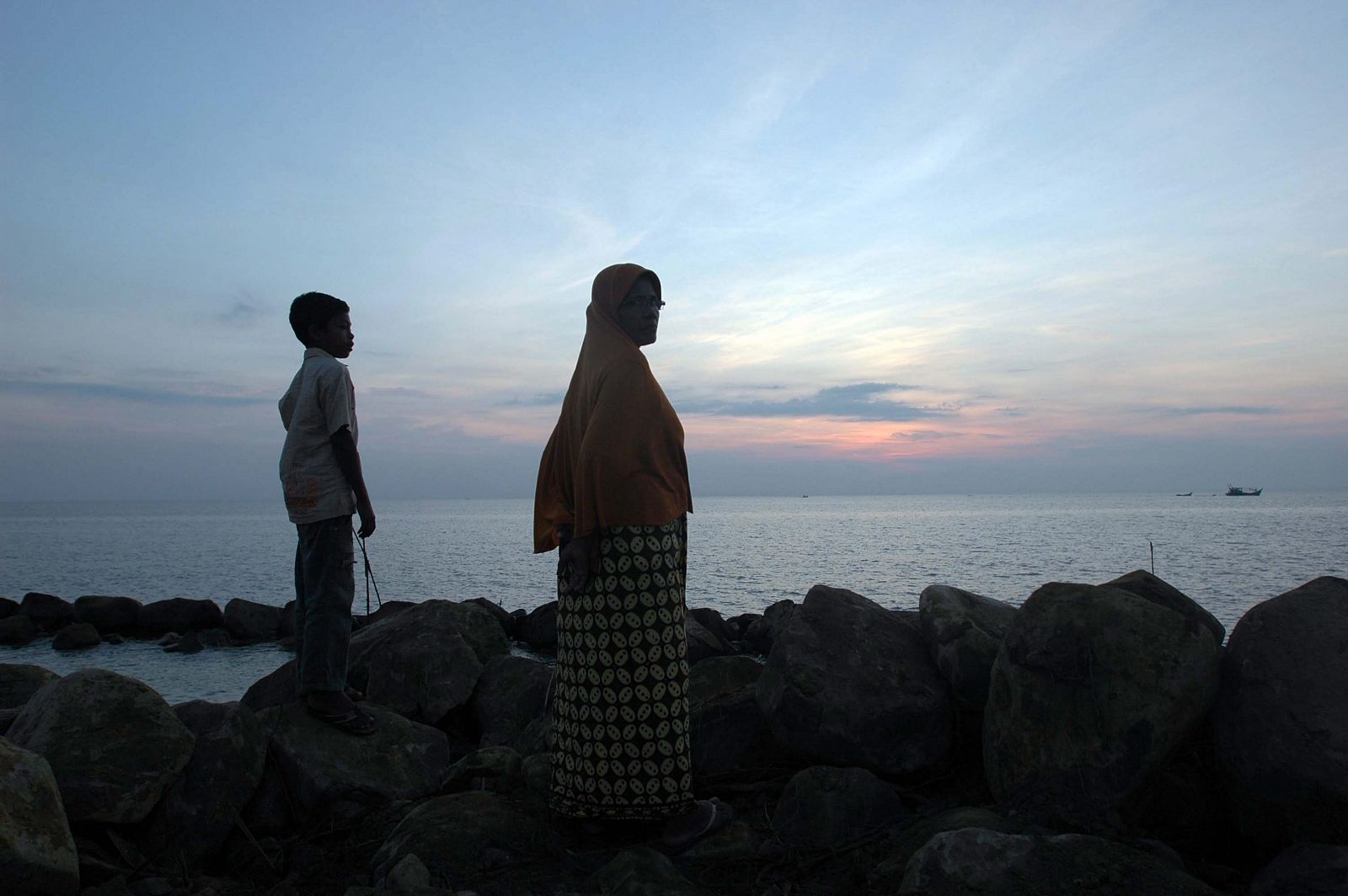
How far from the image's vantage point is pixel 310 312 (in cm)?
481

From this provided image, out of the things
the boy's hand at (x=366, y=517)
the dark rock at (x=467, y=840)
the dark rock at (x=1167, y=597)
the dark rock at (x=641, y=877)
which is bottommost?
the dark rock at (x=467, y=840)

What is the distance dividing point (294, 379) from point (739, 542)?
53.7 m

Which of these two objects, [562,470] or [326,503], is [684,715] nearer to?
[562,470]

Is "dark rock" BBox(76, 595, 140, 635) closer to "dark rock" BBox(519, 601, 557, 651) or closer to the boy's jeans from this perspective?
"dark rock" BBox(519, 601, 557, 651)

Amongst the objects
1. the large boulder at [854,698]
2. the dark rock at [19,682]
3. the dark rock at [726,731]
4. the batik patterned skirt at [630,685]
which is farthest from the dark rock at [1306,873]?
the dark rock at [19,682]

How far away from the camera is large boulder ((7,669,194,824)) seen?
164 inches

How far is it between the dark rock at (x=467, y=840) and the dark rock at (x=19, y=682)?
504cm

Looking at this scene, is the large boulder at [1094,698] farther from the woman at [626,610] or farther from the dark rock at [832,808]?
the woman at [626,610]

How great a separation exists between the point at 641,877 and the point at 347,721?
250 centimetres

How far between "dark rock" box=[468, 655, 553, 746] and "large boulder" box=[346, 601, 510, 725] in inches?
4.6

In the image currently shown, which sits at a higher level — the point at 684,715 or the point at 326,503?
the point at 326,503

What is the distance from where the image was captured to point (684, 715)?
3777 millimetres

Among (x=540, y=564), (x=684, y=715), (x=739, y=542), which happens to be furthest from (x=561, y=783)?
(x=739, y=542)

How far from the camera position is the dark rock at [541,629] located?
16.8m
